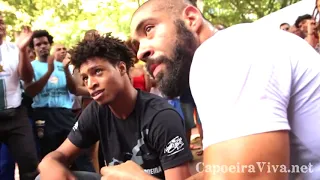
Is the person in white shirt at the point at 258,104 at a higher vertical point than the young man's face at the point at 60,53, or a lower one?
lower

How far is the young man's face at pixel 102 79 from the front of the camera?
9.22 ft

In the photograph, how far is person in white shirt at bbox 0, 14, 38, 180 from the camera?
4027 millimetres

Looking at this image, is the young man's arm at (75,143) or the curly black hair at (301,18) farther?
the curly black hair at (301,18)

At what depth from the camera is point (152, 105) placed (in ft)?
8.91

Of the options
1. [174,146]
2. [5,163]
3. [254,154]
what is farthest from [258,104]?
[5,163]

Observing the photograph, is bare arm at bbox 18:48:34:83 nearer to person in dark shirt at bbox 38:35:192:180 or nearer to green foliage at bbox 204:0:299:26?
person in dark shirt at bbox 38:35:192:180

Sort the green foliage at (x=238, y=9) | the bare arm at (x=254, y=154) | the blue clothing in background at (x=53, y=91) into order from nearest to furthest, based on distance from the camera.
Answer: the bare arm at (x=254, y=154) → the blue clothing in background at (x=53, y=91) → the green foliage at (x=238, y=9)

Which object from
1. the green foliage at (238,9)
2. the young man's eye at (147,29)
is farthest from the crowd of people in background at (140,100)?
the green foliage at (238,9)

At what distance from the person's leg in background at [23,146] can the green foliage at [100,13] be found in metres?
7.65

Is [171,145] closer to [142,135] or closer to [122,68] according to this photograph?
[142,135]

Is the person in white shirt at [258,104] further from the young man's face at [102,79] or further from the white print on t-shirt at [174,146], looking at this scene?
the young man's face at [102,79]

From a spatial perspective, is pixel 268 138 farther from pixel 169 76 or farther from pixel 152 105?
pixel 152 105

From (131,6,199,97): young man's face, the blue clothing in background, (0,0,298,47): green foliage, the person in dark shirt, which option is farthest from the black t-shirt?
(0,0,298,47): green foliage

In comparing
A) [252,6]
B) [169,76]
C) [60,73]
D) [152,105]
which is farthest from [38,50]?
[252,6]
